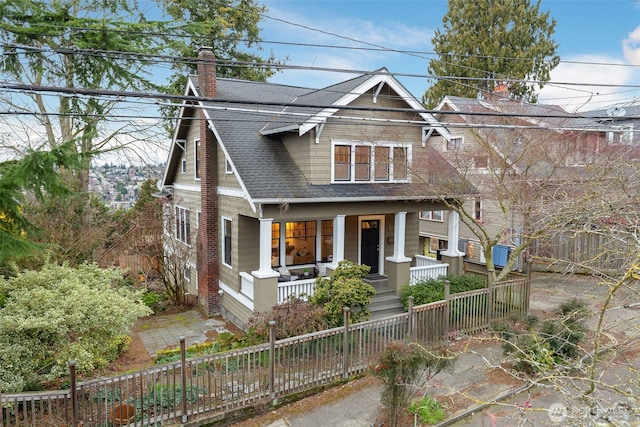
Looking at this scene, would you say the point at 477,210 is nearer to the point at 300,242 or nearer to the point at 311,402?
the point at 300,242

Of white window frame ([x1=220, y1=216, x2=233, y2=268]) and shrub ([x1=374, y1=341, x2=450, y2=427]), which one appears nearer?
shrub ([x1=374, y1=341, x2=450, y2=427])

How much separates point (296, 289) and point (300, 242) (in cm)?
247

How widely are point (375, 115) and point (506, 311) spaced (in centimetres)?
700

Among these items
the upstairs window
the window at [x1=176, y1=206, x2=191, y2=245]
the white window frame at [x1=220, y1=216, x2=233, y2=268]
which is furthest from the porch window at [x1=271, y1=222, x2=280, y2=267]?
the window at [x1=176, y1=206, x2=191, y2=245]

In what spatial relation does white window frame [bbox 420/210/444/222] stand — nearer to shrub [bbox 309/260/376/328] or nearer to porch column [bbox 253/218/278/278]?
shrub [bbox 309/260/376/328]

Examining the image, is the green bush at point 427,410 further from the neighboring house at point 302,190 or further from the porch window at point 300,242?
the porch window at point 300,242

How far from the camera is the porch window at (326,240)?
563 inches

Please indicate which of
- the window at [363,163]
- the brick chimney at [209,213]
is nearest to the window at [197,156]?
the brick chimney at [209,213]

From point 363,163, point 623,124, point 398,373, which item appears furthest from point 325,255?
point 623,124

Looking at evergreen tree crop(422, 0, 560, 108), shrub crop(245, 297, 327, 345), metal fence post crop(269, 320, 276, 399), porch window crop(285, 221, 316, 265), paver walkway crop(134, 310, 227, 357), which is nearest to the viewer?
metal fence post crop(269, 320, 276, 399)

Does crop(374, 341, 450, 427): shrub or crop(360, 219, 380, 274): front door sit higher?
crop(360, 219, 380, 274): front door

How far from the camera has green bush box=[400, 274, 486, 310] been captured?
12.1 meters

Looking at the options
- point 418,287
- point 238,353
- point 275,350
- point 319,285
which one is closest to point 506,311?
point 418,287

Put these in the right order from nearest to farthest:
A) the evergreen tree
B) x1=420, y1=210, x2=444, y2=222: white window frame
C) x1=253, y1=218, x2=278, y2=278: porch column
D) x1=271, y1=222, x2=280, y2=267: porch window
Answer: x1=253, y1=218, x2=278, y2=278: porch column
x1=271, y1=222, x2=280, y2=267: porch window
x1=420, y1=210, x2=444, y2=222: white window frame
the evergreen tree
